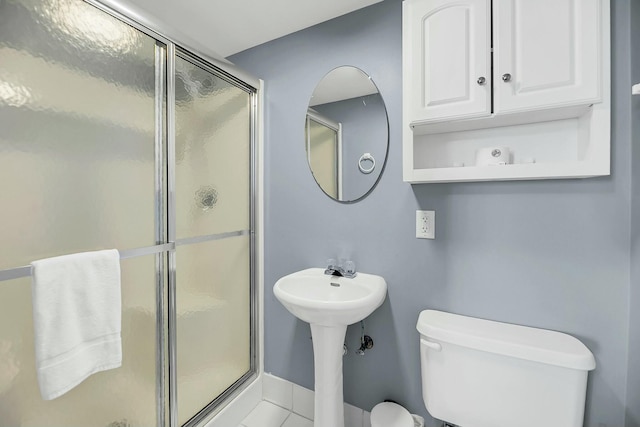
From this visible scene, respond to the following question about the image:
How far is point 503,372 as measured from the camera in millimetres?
1087

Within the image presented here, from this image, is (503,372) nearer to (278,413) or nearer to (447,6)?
(278,413)

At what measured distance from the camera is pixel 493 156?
4.00ft

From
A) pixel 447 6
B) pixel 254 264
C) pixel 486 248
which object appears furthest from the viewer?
pixel 254 264

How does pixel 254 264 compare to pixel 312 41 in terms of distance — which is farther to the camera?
pixel 254 264

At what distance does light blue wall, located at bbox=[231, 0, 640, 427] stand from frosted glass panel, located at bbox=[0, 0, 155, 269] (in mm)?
801

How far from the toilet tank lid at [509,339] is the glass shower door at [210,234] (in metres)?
1.09

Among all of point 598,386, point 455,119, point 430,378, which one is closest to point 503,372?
point 430,378

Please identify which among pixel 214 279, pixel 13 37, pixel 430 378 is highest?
pixel 13 37

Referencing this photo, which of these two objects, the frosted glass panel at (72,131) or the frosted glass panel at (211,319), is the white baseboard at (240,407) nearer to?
the frosted glass panel at (211,319)

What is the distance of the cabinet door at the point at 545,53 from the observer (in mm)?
980

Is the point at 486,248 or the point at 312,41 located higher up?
the point at 312,41

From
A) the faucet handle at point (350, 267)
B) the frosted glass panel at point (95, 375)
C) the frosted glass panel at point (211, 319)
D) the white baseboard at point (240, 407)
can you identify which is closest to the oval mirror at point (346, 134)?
the faucet handle at point (350, 267)

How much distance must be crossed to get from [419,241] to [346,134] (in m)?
0.70

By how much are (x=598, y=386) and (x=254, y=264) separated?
1729 mm
